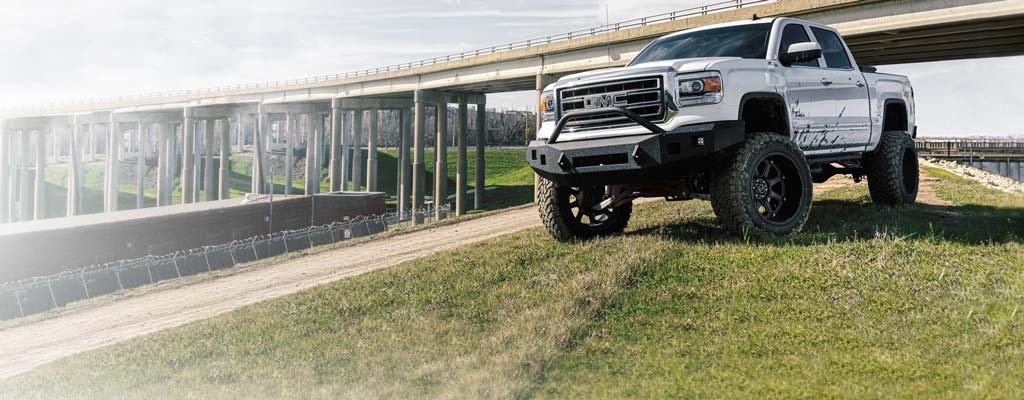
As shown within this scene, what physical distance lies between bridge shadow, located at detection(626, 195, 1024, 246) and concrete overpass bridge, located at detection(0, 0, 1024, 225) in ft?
59.8

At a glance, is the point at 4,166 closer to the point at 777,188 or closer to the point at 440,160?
the point at 440,160

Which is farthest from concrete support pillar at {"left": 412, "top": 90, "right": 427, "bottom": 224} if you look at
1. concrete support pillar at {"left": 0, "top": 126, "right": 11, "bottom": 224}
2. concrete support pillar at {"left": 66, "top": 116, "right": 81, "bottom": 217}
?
concrete support pillar at {"left": 0, "top": 126, "right": 11, "bottom": 224}

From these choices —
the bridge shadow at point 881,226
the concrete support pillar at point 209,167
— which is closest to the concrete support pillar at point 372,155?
the concrete support pillar at point 209,167

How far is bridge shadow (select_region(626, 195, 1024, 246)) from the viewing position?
29.8 ft

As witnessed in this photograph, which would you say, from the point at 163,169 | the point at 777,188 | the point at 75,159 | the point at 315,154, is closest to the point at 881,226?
the point at 777,188

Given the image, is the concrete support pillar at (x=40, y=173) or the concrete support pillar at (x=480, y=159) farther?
the concrete support pillar at (x=40, y=173)

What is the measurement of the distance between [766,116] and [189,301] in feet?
53.4

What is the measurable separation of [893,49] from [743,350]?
31432 millimetres

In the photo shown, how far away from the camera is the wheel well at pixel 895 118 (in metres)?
12.2

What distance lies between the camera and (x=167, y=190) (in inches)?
3191

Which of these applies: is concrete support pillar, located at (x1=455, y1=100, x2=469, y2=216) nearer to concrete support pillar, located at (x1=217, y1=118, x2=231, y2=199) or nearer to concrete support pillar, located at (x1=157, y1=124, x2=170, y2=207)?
concrete support pillar, located at (x1=217, y1=118, x2=231, y2=199)

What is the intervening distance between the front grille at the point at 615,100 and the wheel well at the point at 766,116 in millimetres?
1443

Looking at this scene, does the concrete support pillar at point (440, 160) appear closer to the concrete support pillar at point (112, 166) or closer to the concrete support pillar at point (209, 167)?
the concrete support pillar at point (209, 167)

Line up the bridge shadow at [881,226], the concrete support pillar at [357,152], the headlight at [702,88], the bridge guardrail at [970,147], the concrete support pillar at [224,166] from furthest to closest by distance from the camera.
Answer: the concrete support pillar at [224,166]
the concrete support pillar at [357,152]
the bridge guardrail at [970,147]
the bridge shadow at [881,226]
the headlight at [702,88]
